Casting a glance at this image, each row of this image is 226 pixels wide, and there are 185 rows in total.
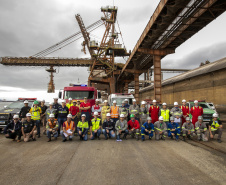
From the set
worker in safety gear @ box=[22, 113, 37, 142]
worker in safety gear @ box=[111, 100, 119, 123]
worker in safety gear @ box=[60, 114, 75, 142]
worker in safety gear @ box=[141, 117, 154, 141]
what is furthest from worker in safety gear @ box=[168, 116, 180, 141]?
worker in safety gear @ box=[22, 113, 37, 142]

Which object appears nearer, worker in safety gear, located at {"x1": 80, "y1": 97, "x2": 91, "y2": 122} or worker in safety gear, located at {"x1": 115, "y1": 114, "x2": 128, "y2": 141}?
worker in safety gear, located at {"x1": 115, "y1": 114, "x2": 128, "y2": 141}

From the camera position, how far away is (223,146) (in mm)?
6781

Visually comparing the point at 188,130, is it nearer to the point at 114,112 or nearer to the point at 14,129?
the point at 114,112

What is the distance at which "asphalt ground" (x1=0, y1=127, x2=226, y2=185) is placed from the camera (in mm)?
3805

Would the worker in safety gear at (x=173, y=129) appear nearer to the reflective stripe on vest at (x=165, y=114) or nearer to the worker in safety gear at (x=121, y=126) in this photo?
the reflective stripe on vest at (x=165, y=114)

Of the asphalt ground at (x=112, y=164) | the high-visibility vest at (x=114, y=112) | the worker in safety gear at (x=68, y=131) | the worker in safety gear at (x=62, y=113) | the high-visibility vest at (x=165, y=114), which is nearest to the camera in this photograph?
the asphalt ground at (x=112, y=164)

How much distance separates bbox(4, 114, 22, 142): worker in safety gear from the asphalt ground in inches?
40.0

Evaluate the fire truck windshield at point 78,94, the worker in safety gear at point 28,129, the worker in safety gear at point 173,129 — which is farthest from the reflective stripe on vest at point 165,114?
the worker in safety gear at point 28,129

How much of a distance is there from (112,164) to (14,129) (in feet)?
17.8

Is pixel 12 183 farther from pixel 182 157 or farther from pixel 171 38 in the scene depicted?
pixel 171 38

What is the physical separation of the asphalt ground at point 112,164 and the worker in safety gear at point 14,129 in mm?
1016

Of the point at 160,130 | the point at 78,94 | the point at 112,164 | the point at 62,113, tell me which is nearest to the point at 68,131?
the point at 62,113

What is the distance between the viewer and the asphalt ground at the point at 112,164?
3805 mm

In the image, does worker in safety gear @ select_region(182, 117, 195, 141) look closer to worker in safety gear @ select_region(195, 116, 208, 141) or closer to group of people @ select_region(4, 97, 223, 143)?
group of people @ select_region(4, 97, 223, 143)
